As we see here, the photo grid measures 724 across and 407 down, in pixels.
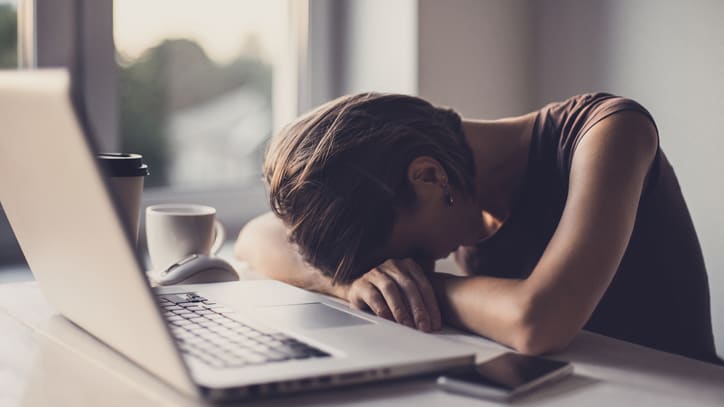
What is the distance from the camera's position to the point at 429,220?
1.08 metres

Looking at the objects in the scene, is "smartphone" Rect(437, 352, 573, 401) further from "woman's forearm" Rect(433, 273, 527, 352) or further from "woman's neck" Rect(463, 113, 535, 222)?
"woman's neck" Rect(463, 113, 535, 222)

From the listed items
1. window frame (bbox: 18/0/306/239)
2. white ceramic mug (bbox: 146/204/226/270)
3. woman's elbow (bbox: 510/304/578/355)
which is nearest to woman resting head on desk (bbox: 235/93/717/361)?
woman's elbow (bbox: 510/304/578/355)

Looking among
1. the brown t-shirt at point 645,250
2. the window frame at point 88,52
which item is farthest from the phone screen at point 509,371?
the window frame at point 88,52

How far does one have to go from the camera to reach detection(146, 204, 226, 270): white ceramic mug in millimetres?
1162

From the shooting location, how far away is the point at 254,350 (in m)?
0.71

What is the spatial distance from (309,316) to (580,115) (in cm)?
51

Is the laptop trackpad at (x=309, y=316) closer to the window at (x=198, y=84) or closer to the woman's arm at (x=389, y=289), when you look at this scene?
the woman's arm at (x=389, y=289)

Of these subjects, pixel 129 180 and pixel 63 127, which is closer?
pixel 63 127

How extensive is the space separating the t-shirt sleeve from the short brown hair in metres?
0.19

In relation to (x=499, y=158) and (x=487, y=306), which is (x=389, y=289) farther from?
(x=499, y=158)

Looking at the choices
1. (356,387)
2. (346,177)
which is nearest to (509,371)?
(356,387)

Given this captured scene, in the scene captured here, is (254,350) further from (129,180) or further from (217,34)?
(217,34)

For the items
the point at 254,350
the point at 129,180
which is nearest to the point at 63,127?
the point at 254,350

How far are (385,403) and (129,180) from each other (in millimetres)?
531
